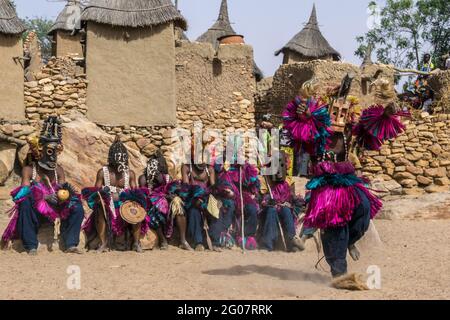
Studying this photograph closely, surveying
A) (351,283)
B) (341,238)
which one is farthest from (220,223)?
(351,283)

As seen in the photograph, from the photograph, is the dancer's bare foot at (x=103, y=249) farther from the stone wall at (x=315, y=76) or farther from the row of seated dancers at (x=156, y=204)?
the stone wall at (x=315, y=76)

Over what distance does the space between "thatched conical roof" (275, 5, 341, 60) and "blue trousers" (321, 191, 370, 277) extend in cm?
1669

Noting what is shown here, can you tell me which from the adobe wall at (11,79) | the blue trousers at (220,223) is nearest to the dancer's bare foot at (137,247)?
the blue trousers at (220,223)

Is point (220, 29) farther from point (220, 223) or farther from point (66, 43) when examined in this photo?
point (220, 223)

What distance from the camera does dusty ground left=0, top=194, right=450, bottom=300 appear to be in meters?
6.52

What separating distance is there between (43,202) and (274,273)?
3.22 meters

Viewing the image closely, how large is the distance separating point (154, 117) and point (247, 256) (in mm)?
7739

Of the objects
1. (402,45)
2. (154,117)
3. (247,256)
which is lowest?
(247,256)

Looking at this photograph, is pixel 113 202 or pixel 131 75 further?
pixel 131 75

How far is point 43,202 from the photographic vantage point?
9.28 metres

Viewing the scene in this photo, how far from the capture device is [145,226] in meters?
9.69

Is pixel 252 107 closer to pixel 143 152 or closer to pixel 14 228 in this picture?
pixel 143 152

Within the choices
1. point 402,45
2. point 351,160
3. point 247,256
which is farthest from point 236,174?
point 402,45
